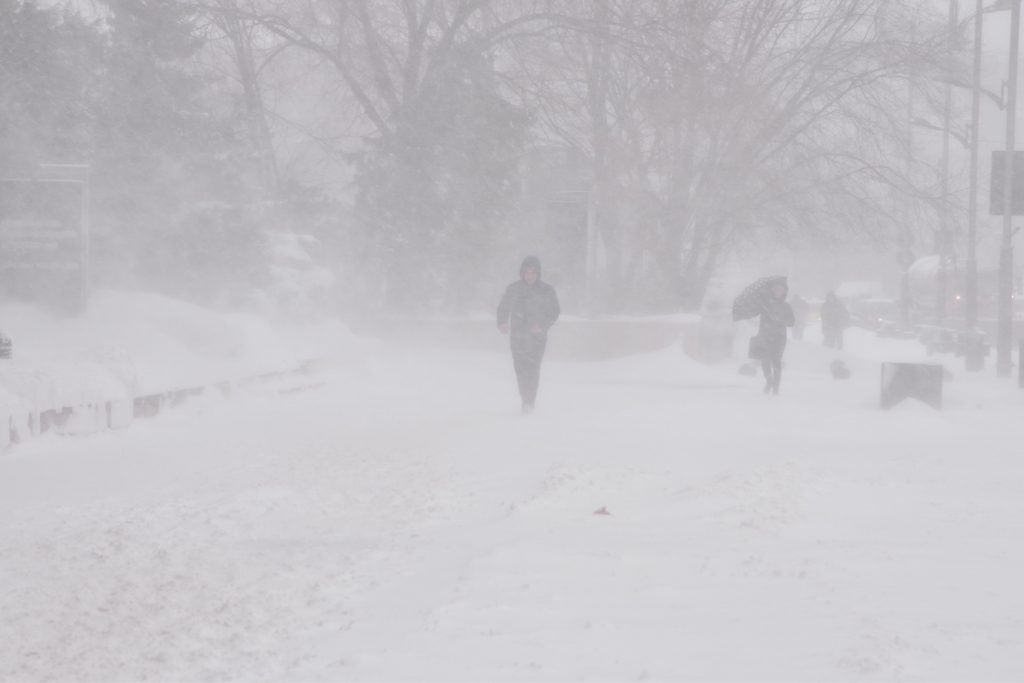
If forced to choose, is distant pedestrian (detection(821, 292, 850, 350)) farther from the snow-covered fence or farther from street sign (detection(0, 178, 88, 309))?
the snow-covered fence

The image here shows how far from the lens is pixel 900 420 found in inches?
525

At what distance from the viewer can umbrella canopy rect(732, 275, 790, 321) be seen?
1750cm

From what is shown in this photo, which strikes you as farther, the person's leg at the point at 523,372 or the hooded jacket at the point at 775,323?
the hooded jacket at the point at 775,323

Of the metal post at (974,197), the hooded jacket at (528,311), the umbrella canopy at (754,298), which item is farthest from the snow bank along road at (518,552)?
the metal post at (974,197)

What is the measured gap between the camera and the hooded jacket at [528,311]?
14555 mm

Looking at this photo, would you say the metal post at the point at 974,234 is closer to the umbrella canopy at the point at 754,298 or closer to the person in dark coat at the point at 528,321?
the umbrella canopy at the point at 754,298

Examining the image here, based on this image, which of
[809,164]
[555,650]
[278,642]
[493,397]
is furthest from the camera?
A: [809,164]

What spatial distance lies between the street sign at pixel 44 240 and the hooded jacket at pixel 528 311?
4881 millimetres

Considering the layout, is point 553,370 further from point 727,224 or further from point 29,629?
point 29,629

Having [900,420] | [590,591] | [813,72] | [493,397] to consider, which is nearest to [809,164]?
[813,72]

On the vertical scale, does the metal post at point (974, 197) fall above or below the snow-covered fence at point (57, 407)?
above

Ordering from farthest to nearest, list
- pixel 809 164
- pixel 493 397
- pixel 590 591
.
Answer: pixel 809 164 < pixel 493 397 < pixel 590 591

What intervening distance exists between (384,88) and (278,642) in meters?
19.5

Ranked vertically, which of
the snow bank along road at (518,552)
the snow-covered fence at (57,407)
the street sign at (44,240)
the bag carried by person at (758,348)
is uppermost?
the street sign at (44,240)
